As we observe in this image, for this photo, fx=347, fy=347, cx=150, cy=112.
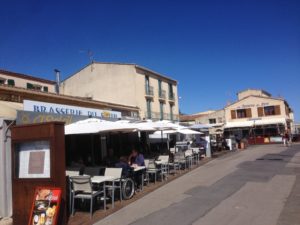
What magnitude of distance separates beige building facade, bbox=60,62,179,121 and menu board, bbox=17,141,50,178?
78.1 feet

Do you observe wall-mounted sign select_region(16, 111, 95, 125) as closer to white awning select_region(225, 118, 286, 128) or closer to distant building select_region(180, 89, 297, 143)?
distant building select_region(180, 89, 297, 143)

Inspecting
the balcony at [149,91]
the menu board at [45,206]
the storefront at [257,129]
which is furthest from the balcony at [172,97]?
the menu board at [45,206]

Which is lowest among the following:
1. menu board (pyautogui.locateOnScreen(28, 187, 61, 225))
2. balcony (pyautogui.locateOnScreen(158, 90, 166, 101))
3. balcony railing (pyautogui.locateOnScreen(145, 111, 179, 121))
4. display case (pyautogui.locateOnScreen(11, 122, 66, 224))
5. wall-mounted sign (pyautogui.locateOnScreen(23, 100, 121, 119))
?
menu board (pyautogui.locateOnScreen(28, 187, 61, 225))

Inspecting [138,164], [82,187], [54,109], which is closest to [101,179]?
[82,187]

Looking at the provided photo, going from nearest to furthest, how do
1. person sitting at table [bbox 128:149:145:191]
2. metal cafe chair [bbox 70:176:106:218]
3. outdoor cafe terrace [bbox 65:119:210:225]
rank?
metal cafe chair [bbox 70:176:106:218], outdoor cafe terrace [bbox 65:119:210:225], person sitting at table [bbox 128:149:145:191]

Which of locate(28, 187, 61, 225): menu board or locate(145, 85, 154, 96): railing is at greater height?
locate(145, 85, 154, 96): railing

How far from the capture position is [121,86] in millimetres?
33594

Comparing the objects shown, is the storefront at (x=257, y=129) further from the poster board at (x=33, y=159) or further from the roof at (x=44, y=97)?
the poster board at (x=33, y=159)

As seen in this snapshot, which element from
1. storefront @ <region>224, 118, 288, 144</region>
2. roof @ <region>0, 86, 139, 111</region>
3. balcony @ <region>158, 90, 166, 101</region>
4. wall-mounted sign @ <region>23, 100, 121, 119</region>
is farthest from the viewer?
storefront @ <region>224, 118, 288, 144</region>

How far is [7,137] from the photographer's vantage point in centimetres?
925

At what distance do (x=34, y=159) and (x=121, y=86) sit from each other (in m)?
25.8

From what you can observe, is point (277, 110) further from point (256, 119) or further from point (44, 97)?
point (44, 97)

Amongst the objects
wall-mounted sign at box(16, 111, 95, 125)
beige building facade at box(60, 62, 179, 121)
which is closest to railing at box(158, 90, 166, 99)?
beige building facade at box(60, 62, 179, 121)

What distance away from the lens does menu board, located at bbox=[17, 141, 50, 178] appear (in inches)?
309
